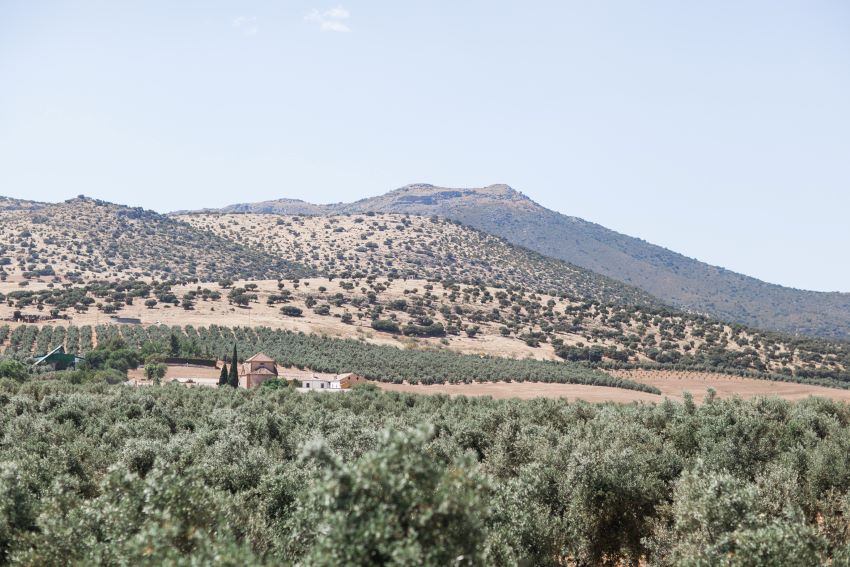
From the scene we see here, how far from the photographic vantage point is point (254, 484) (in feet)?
85.1

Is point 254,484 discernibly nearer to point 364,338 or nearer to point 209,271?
point 364,338

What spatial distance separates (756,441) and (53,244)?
178662 millimetres

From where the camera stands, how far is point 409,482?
1131cm

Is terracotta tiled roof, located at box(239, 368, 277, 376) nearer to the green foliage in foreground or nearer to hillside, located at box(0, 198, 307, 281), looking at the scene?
the green foliage in foreground

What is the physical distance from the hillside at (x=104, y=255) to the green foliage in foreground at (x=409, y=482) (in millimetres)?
117120

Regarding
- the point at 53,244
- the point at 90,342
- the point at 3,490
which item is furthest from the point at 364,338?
the point at 53,244

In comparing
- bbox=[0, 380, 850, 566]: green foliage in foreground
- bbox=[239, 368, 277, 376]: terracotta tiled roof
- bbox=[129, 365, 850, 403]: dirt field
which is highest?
bbox=[0, 380, 850, 566]: green foliage in foreground

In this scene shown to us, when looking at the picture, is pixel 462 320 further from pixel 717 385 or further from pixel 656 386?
pixel 717 385

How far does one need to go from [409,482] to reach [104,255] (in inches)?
7128

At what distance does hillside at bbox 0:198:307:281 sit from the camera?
529ft

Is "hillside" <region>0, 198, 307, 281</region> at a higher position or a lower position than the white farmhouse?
higher

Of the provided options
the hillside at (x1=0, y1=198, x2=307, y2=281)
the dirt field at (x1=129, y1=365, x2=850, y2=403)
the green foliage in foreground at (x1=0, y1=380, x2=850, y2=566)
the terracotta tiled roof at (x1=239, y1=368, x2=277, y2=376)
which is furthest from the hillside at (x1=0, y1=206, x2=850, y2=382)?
the green foliage in foreground at (x1=0, y1=380, x2=850, y2=566)

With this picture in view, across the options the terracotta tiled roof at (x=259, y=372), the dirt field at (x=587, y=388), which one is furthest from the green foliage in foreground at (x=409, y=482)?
the dirt field at (x=587, y=388)

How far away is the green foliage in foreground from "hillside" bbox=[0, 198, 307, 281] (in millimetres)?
117120
